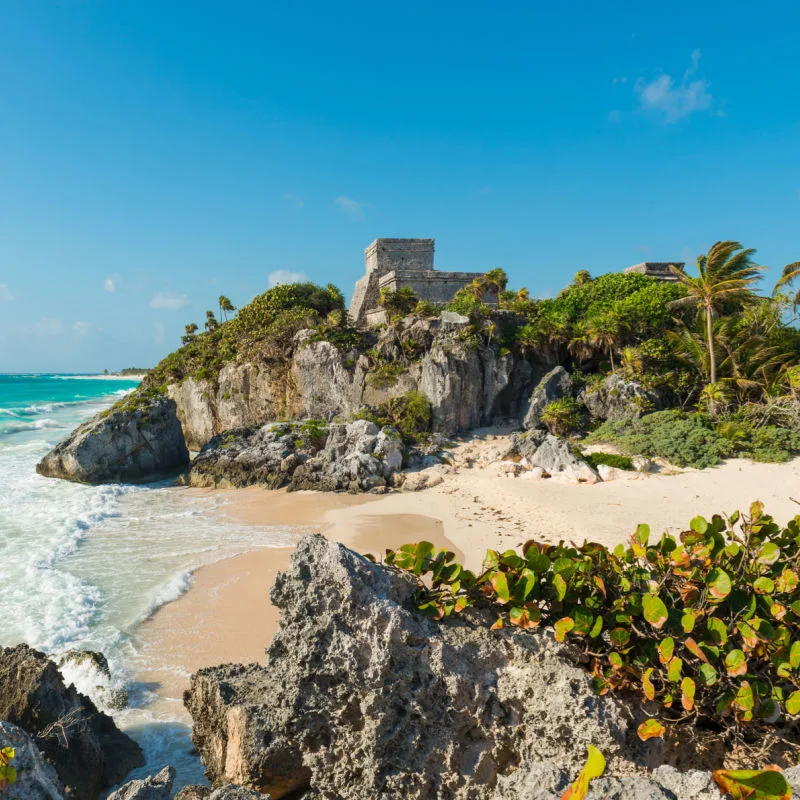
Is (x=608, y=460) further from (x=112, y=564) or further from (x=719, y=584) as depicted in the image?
(x=112, y=564)

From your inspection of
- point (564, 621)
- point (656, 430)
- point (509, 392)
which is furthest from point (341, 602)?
point (509, 392)

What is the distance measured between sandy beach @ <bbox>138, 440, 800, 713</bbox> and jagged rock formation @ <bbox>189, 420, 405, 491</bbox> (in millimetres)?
759

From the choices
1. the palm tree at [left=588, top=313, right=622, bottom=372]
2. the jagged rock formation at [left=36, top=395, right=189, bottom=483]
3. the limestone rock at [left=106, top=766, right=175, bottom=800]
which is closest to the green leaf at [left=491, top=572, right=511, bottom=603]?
the limestone rock at [left=106, top=766, right=175, bottom=800]

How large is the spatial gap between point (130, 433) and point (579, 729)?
20316mm

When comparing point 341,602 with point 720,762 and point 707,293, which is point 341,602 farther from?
point 707,293

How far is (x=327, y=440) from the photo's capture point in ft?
59.8

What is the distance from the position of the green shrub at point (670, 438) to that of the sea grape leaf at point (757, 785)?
591 inches

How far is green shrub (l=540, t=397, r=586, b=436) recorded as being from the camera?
19.5m

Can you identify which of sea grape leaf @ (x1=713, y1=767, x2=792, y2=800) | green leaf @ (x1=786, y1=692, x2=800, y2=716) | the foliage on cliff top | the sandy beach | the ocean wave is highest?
the foliage on cliff top

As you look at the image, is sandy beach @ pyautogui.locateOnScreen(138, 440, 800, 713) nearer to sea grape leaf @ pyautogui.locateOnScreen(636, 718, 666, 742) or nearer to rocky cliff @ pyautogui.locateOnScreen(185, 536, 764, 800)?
rocky cliff @ pyautogui.locateOnScreen(185, 536, 764, 800)

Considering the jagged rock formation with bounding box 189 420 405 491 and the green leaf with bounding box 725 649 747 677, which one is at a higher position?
the green leaf with bounding box 725 649 747 677

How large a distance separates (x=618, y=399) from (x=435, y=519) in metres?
10.8

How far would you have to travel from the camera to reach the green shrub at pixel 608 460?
50.1 feet


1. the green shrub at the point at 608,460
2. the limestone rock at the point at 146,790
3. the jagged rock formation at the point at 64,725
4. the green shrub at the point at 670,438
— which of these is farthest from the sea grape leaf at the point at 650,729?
the green shrub at the point at 670,438
